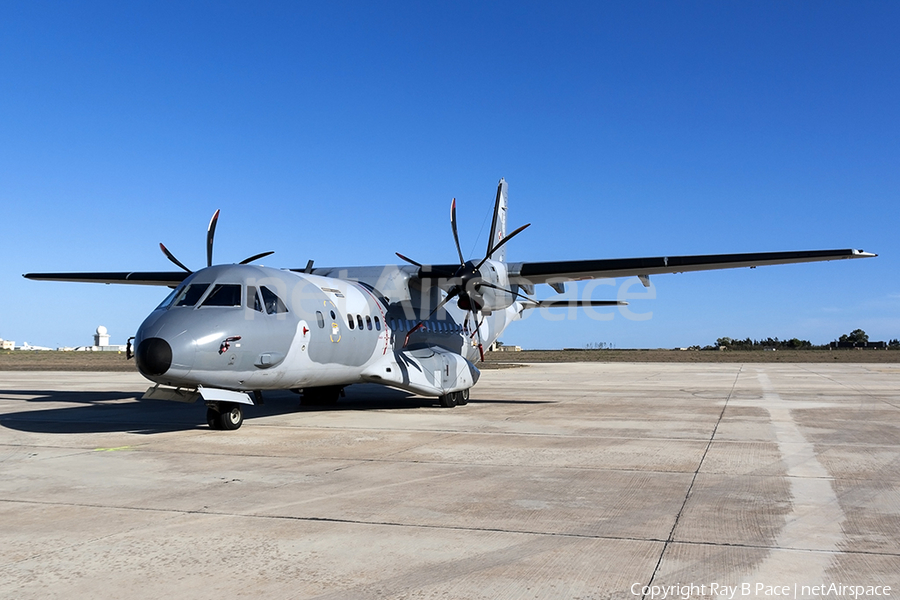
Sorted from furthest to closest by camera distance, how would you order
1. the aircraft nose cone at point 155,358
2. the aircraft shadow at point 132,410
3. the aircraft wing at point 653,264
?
the aircraft wing at point 653,264, the aircraft shadow at point 132,410, the aircraft nose cone at point 155,358

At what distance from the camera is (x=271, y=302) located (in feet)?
41.4

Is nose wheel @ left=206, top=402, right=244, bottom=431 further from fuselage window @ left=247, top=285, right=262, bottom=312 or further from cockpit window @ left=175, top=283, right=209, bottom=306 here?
cockpit window @ left=175, top=283, right=209, bottom=306

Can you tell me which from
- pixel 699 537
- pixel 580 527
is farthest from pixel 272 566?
pixel 699 537

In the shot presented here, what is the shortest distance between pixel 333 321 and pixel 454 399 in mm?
4614

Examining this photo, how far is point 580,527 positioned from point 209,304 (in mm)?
7855

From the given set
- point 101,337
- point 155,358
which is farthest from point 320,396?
point 101,337

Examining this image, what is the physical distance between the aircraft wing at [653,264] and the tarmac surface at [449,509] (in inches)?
146

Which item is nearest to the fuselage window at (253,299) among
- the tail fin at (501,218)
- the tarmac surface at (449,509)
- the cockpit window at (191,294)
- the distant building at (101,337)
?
the cockpit window at (191,294)

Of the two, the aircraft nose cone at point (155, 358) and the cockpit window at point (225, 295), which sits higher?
the cockpit window at point (225, 295)

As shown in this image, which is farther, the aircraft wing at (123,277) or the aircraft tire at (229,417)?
the aircraft wing at (123,277)

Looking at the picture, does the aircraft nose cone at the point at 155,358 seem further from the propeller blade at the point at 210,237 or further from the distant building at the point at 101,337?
the distant building at the point at 101,337

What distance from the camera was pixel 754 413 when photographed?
15609 mm

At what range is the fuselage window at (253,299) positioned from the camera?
12164 mm

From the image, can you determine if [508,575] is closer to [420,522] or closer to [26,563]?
[420,522]
